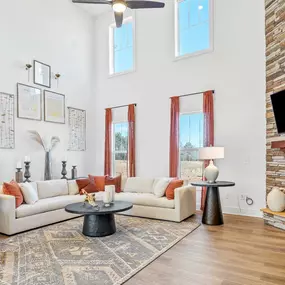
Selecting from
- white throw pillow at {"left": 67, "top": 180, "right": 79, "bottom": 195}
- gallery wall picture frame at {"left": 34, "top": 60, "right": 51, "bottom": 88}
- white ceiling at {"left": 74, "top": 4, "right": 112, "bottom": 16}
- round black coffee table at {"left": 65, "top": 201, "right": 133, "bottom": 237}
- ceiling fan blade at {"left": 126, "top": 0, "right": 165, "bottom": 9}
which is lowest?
round black coffee table at {"left": 65, "top": 201, "right": 133, "bottom": 237}

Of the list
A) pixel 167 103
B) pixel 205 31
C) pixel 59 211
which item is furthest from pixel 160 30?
pixel 59 211

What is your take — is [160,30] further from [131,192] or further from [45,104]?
[131,192]

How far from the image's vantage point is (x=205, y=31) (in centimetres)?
600

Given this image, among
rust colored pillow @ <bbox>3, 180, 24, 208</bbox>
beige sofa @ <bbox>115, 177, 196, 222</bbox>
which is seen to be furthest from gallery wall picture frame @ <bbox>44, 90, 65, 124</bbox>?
beige sofa @ <bbox>115, 177, 196, 222</bbox>

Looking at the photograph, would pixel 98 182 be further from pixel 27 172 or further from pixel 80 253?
pixel 80 253

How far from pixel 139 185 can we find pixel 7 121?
3.15 m

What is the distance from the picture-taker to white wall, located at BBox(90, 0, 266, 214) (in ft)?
17.2

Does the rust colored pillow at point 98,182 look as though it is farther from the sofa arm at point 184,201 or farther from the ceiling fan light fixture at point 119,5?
the ceiling fan light fixture at point 119,5

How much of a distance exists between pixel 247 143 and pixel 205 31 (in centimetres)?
279

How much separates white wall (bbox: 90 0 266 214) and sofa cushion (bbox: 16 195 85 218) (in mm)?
2302

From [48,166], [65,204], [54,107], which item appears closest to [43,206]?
[65,204]

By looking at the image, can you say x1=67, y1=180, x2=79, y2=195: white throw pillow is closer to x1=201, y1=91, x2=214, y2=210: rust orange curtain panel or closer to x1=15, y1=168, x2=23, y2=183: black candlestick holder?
x1=15, y1=168, x2=23, y2=183: black candlestick holder

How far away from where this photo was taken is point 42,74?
245 inches

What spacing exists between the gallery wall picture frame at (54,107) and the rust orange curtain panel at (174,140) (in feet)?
9.36
